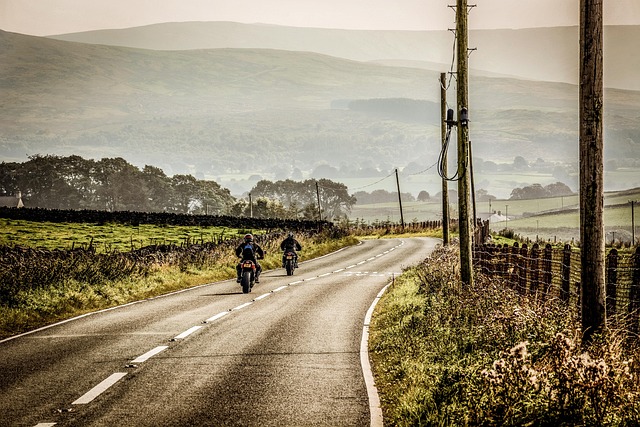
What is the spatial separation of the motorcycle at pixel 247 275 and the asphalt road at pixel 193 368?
128 inches

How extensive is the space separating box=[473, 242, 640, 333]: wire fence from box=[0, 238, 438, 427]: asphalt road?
3.53m

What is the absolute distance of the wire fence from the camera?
10.7 m

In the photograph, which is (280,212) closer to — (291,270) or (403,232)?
(403,232)

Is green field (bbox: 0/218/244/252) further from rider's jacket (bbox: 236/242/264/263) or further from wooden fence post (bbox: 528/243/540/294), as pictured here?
wooden fence post (bbox: 528/243/540/294)

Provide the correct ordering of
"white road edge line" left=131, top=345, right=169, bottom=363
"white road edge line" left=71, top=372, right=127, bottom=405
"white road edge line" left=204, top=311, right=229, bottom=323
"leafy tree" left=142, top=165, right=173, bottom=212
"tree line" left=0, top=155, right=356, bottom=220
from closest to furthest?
1. "white road edge line" left=71, top=372, right=127, bottom=405
2. "white road edge line" left=131, top=345, right=169, bottom=363
3. "white road edge line" left=204, top=311, right=229, bottom=323
4. "tree line" left=0, top=155, right=356, bottom=220
5. "leafy tree" left=142, top=165, right=173, bottom=212

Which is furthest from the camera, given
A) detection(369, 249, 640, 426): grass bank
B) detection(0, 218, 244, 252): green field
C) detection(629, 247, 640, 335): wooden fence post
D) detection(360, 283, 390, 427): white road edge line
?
detection(0, 218, 244, 252): green field

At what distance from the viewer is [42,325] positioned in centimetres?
1593

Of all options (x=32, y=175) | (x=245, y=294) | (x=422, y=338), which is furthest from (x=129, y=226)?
(x=32, y=175)

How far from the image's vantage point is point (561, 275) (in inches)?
527

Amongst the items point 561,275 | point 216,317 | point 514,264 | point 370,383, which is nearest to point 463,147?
point 514,264

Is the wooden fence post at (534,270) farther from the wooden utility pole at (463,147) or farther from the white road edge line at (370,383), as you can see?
the white road edge line at (370,383)

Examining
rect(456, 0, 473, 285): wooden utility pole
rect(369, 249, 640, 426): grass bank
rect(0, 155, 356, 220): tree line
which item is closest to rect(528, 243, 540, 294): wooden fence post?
rect(369, 249, 640, 426): grass bank

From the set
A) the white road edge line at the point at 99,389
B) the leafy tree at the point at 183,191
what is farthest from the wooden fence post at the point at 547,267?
the leafy tree at the point at 183,191

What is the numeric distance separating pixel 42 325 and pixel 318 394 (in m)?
8.89
